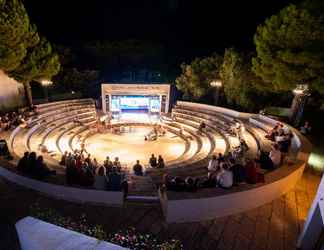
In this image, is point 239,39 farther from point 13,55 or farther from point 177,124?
point 13,55

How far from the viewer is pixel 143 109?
2394 cm

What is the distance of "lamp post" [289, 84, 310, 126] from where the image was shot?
15.3m

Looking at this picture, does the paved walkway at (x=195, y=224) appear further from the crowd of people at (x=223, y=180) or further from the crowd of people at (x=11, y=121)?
the crowd of people at (x=11, y=121)

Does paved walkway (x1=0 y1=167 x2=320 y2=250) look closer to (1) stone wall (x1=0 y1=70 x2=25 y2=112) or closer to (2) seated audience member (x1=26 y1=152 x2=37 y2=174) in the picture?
(2) seated audience member (x1=26 y1=152 x2=37 y2=174)

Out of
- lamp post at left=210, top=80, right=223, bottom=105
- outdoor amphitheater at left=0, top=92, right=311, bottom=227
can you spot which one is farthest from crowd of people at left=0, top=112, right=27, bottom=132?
lamp post at left=210, top=80, right=223, bottom=105

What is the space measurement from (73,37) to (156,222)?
27.5m

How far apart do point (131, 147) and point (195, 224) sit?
454 inches

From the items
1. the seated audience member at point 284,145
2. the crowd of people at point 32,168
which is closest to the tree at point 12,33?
the crowd of people at point 32,168

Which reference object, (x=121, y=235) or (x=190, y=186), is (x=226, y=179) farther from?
(x=121, y=235)

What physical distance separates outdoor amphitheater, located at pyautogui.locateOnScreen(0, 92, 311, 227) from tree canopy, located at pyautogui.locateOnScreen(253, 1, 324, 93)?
10.4ft

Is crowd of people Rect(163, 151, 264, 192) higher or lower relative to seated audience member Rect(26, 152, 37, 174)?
higher

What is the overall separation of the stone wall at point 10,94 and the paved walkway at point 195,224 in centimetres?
1342

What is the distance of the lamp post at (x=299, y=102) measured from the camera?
1532 centimetres

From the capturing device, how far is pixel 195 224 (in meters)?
6.89
